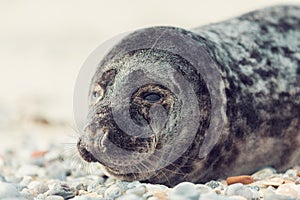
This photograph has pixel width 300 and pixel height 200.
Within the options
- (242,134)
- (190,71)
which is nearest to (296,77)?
(242,134)

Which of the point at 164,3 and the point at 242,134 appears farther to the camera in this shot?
the point at 164,3

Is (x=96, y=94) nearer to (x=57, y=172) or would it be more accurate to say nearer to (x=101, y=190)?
(x=101, y=190)

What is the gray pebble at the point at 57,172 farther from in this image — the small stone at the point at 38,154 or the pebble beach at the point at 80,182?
the small stone at the point at 38,154

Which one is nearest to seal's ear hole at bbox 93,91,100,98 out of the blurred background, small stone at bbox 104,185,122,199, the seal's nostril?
the seal's nostril

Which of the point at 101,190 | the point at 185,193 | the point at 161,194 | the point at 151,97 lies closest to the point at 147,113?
the point at 151,97

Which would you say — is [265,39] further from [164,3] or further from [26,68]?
[164,3]

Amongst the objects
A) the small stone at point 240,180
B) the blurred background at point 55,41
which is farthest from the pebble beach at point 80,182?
the blurred background at point 55,41

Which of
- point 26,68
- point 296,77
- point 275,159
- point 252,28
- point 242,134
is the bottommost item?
point 26,68
